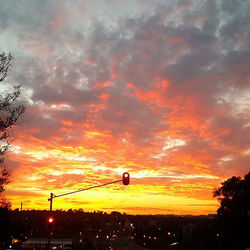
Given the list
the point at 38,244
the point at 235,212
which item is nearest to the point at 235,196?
the point at 235,212

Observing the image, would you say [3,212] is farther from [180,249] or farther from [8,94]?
[180,249]

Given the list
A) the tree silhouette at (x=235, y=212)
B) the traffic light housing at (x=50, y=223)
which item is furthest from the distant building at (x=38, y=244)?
the traffic light housing at (x=50, y=223)

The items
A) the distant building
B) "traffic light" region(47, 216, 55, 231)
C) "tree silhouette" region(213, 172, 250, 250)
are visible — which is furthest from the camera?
the distant building

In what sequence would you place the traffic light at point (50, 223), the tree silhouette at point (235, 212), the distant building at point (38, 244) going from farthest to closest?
the distant building at point (38, 244), the tree silhouette at point (235, 212), the traffic light at point (50, 223)

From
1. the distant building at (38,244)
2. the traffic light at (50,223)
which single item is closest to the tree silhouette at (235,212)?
the distant building at (38,244)

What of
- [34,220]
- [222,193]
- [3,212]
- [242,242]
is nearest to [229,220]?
[242,242]

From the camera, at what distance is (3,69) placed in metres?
17.0

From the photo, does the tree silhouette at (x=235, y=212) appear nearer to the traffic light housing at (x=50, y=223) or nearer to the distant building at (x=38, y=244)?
the distant building at (x=38, y=244)

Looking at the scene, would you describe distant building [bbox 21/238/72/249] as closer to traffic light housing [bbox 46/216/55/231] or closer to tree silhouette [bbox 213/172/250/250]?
tree silhouette [bbox 213/172/250/250]

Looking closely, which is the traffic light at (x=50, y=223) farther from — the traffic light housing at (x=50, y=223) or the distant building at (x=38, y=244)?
the distant building at (x=38, y=244)

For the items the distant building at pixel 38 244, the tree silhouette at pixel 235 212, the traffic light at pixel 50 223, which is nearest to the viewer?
the traffic light at pixel 50 223

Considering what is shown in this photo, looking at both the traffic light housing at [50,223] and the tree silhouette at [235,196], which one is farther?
the tree silhouette at [235,196]

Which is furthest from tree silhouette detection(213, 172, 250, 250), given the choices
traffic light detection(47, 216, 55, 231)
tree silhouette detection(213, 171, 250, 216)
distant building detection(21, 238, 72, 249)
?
traffic light detection(47, 216, 55, 231)

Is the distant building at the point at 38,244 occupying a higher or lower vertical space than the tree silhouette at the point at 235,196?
lower
